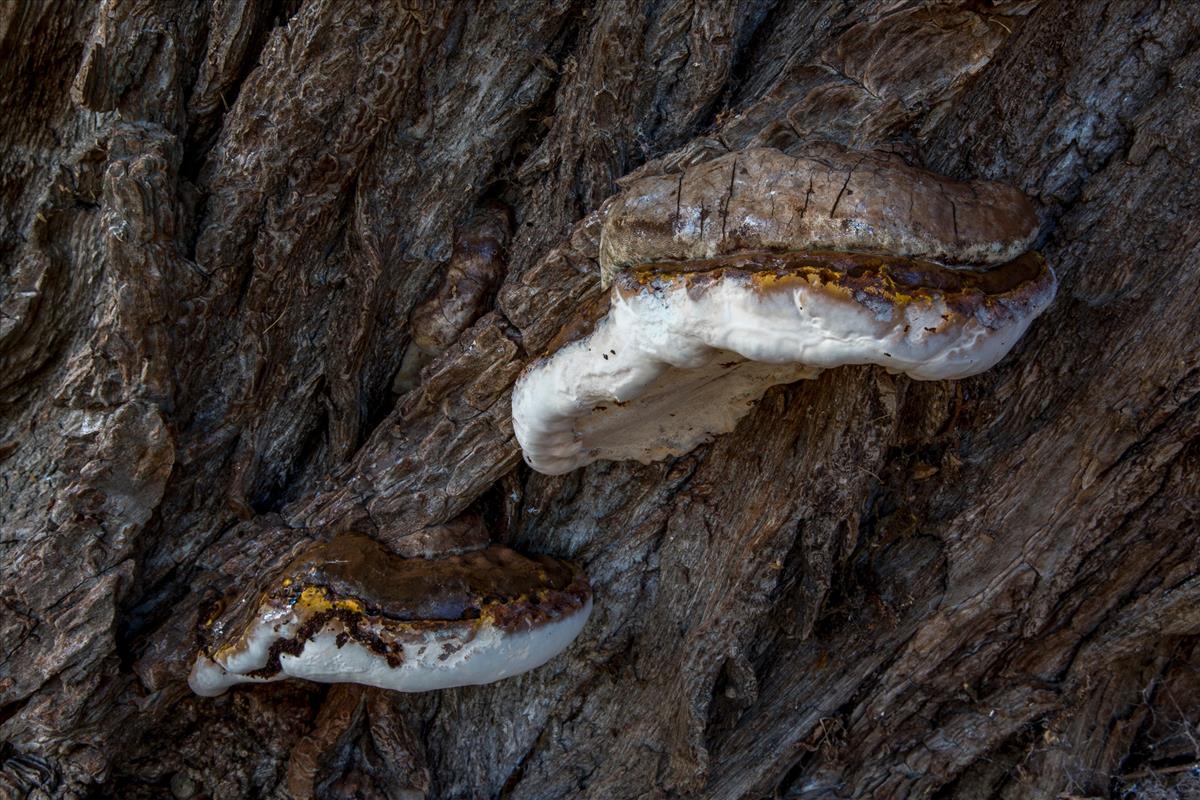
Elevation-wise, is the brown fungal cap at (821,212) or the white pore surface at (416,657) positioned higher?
the brown fungal cap at (821,212)

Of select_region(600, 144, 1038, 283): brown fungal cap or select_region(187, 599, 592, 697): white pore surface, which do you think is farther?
select_region(187, 599, 592, 697): white pore surface

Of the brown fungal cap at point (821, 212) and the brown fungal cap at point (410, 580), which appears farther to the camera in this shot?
the brown fungal cap at point (410, 580)

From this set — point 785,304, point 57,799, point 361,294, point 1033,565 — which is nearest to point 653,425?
point 785,304

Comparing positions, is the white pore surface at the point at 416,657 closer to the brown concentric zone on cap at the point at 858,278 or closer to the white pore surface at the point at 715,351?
the white pore surface at the point at 715,351

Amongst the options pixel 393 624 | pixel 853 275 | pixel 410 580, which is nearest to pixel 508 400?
pixel 410 580

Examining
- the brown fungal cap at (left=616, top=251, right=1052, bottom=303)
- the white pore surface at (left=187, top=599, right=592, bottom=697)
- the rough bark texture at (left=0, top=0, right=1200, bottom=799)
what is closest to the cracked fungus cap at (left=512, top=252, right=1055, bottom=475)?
the brown fungal cap at (left=616, top=251, right=1052, bottom=303)

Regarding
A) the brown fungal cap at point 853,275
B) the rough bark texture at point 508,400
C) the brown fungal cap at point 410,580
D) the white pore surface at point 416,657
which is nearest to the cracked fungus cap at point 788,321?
the brown fungal cap at point 853,275

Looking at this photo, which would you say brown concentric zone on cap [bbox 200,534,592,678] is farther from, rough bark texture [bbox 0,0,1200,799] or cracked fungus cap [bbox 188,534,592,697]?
rough bark texture [bbox 0,0,1200,799]
